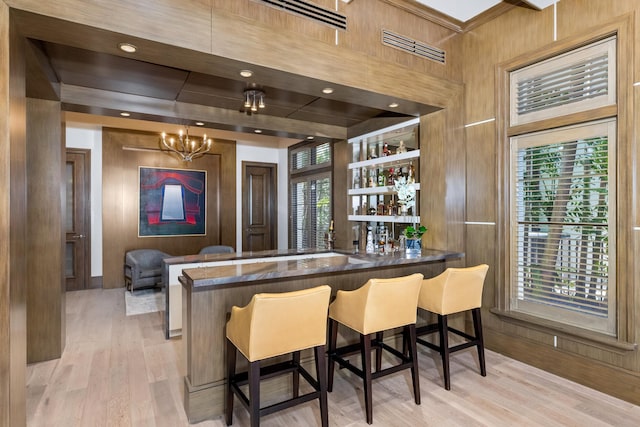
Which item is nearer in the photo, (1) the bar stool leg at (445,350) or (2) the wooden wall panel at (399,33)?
(1) the bar stool leg at (445,350)

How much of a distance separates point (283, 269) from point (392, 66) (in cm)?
200

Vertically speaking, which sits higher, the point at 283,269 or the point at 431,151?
the point at 431,151

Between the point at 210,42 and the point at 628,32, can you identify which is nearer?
the point at 210,42

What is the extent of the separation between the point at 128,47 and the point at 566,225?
3.50m

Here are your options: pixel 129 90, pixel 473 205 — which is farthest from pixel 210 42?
Result: pixel 473 205

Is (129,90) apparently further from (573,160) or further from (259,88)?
(573,160)

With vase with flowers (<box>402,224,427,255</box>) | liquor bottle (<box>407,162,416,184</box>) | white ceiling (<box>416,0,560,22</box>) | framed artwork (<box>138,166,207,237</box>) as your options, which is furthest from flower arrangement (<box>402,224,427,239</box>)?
framed artwork (<box>138,166,207,237</box>)

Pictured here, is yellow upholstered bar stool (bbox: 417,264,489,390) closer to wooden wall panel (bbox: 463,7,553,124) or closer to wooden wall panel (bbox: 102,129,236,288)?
wooden wall panel (bbox: 463,7,553,124)

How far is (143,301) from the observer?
5.25 m

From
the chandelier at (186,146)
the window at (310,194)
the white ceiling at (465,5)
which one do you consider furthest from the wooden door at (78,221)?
the white ceiling at (465,5)

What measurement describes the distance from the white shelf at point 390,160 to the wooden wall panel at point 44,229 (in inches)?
129

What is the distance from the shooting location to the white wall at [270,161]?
7195 mm

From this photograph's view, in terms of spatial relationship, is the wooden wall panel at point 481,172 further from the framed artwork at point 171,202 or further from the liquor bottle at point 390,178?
the framed artwork at point 171,202

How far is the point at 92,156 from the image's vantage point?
602cm
